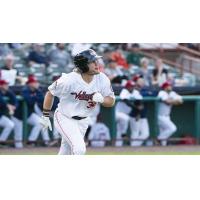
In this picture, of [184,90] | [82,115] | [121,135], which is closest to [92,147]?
[121,135]

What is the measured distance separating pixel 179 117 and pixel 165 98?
0.89 metres

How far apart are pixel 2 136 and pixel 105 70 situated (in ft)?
8.74

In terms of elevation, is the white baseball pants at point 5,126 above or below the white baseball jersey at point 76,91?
below

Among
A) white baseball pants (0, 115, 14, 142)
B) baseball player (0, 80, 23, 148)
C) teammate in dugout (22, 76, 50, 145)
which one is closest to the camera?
baseball player (0, 80, 23, 148)

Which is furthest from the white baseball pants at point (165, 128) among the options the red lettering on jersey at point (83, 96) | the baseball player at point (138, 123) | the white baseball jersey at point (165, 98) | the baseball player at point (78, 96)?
the red lettering on jersey at point (83, 96)

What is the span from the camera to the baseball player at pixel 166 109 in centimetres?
1798

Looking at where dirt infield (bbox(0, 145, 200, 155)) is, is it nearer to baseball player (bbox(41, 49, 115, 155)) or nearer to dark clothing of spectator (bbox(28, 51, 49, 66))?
dark clothing of spectator (bbox(28, 51, 49, 66))

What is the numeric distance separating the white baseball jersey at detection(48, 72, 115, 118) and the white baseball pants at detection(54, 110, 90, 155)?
0.08 meters

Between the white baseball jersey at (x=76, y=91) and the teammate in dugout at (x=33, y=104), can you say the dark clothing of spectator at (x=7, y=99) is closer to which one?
the teammate in dugout at (x=33, y=104)

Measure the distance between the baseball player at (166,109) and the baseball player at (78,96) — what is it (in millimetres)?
7231

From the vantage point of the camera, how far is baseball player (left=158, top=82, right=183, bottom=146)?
18.0 metres

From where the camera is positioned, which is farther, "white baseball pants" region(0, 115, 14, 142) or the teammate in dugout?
"white baseball pants" region(0, 115, 14, 142)

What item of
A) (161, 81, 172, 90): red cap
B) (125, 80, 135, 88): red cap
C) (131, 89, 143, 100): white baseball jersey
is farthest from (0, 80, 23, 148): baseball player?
(161, 81, 172, 90): red cap

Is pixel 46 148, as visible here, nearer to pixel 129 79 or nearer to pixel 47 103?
pixel 129 79
